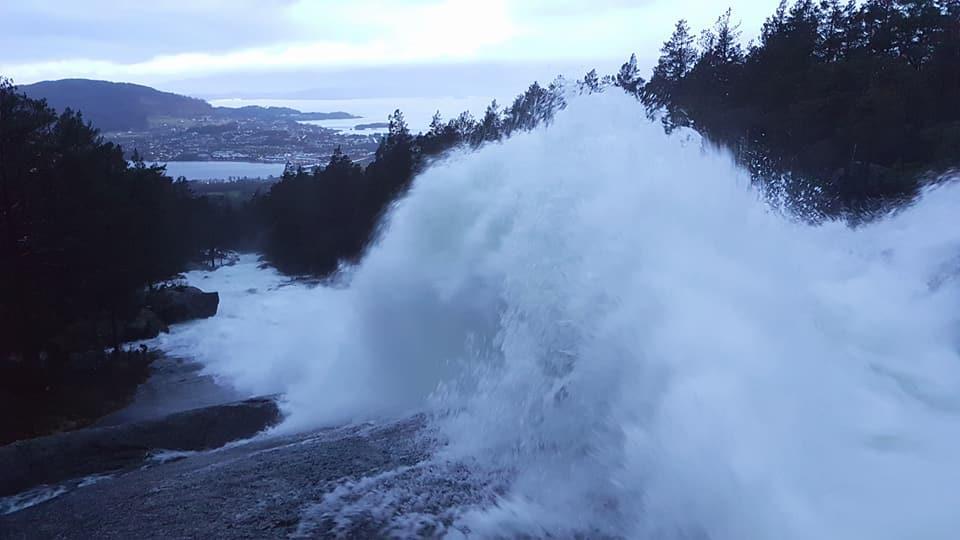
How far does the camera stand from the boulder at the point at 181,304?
87.9 feet

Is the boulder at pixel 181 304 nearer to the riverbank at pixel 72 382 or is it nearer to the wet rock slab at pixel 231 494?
the riverbank at pixel 72 382

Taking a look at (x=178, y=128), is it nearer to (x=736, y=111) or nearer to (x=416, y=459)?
(x=736, y=111)

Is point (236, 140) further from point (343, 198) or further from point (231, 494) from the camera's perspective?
point (231, 494)

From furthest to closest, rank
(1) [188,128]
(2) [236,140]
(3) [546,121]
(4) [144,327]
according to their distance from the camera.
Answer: (1) [188,128], (2) [236,140], (4) [144,327], (3) [546,121]

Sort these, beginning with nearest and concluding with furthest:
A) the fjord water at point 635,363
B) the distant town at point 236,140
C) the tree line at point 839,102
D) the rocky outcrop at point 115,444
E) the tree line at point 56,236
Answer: the fjord water at point 635,363 < the rocky outcrop at point 115,444 < the tree line at point 56,236 < the tree line at point 839,102 < the distant town at point 236,140

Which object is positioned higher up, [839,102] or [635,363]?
[839,102]

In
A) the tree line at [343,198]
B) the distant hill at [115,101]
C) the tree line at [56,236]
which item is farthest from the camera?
the distant hill at [115,101]

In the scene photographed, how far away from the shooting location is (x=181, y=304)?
2759 cm

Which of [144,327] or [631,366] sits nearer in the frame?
[631,366]

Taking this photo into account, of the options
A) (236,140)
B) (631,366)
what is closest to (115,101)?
(236,140)

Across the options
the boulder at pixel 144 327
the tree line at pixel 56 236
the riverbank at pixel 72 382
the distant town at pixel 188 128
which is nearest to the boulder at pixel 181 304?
the boulder at pixel 144 327

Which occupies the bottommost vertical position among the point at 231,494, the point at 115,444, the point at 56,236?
the point at 115,444

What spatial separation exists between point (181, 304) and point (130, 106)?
78.0 metres

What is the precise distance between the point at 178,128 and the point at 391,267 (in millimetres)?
98463
